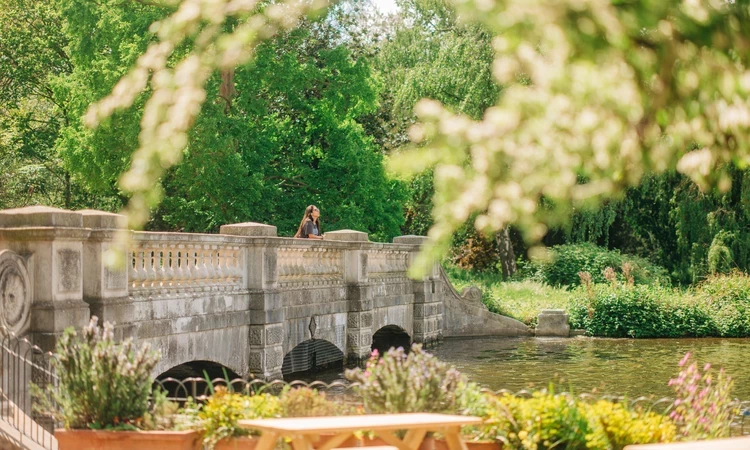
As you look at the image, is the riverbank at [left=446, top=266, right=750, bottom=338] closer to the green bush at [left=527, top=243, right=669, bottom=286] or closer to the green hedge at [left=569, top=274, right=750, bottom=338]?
the green hedge at [left=569, top=274, right=750, bottom=338]

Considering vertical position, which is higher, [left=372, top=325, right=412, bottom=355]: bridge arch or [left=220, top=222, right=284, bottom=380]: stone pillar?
[left=220, top=222, right=284, bottom=380]: stone pillar

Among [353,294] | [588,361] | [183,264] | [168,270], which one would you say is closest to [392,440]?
[168,270]

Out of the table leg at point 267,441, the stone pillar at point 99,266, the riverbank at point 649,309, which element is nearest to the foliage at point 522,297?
the riverbank at point 649,309

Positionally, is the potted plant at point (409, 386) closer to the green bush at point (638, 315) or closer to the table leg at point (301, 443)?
the table leg at point (301, 443)

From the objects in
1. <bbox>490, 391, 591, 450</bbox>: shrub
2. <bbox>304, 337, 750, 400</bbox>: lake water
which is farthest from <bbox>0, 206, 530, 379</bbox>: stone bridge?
<bbox>490, 391, 591, 450</bbox>: shrub

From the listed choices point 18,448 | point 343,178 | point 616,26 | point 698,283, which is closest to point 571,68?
point 616,26

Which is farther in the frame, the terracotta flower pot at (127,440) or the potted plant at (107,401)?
the potted plant at (107,401)

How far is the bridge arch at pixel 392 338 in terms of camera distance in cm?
2257

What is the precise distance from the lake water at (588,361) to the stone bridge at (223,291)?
1058 mm

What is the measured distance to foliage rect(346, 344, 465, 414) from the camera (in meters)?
6.61

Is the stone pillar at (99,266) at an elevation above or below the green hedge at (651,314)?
above

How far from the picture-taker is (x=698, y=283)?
97.3 feet

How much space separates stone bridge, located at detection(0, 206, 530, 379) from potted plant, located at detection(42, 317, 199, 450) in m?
2.28

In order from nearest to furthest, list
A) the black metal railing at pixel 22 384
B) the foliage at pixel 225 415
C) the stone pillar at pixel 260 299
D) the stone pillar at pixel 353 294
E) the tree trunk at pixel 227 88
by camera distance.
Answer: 1. the foliage at pixel 225 415
2. the black metal railing at pixel 22 384
3. the stone pillar at pixel 260 299
4. the stone pillar at pixel 353 294
5. the tree trunk at pixel 227 88
